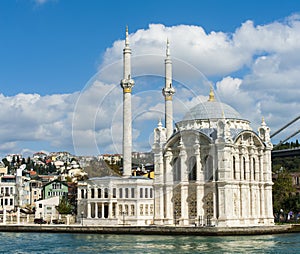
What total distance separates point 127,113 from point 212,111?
970 cm

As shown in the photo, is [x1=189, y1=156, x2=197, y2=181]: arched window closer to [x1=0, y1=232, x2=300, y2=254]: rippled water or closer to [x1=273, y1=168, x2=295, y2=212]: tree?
[x1=0, y1=232, x2=300, y2=254]: rippled water

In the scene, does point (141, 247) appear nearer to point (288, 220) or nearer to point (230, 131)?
point (230, 131)

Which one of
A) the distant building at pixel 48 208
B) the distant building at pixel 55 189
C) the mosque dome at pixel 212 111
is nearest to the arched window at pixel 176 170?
the mosque dome at pixel 212 111

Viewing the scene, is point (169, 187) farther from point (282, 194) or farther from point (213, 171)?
point (282, 194)

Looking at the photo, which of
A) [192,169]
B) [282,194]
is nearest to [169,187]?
[192,169]

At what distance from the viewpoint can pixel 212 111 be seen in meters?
65.9

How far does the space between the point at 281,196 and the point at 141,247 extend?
3416cm

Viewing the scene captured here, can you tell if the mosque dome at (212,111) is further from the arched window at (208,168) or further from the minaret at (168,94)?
the minaret at (168,94)

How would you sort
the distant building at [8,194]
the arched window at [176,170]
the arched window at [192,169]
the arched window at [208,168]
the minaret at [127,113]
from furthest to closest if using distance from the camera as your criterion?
the distant building at [8,194], the minaret at [127,113], the arched window at [176,170], the arched window at [192,169], the arched window at [208,168]

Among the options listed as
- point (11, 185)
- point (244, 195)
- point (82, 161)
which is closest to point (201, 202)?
point (244, 195)

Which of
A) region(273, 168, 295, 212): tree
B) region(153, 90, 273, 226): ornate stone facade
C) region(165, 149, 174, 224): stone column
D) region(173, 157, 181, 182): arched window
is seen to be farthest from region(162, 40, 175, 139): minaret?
region(273, 168, 295, 212): tree

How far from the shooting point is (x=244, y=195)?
61750mm

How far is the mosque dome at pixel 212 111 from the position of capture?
65125 millimetres

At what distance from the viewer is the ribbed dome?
65137mm
